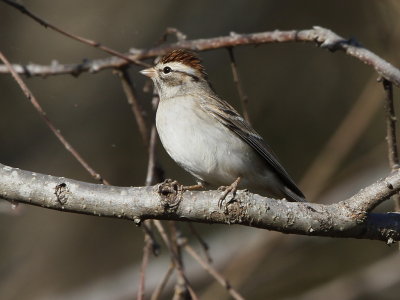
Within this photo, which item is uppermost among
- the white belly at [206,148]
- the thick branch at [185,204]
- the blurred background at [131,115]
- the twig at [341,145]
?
the blurred background at [131,115]

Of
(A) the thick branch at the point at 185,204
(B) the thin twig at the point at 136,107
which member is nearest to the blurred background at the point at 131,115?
(B) the thin twig at the point at 136,107

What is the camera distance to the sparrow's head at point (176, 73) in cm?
484

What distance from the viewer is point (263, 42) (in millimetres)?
4105

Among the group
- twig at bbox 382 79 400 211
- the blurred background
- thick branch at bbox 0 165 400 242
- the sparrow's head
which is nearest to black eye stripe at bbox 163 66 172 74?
the sparrow's head

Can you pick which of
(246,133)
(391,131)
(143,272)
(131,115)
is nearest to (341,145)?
(246,133)

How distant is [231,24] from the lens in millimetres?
7031

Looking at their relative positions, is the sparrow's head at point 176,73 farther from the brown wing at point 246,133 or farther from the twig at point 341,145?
the twig at point 341,145

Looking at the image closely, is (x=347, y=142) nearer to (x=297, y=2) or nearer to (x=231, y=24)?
(x=231, y=24)

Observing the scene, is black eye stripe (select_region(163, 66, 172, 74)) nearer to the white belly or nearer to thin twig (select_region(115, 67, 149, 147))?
the white belly

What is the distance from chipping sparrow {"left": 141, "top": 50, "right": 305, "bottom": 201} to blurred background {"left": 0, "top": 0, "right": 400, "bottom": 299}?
223cm

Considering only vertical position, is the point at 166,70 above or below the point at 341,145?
above

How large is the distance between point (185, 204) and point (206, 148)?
1.40 m

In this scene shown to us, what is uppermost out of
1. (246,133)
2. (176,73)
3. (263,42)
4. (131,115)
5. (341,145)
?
(131,115)

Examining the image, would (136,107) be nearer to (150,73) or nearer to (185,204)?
(150,73)
